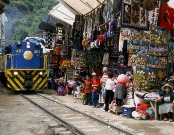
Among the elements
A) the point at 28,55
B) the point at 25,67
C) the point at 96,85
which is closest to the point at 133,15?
the point at 96,85

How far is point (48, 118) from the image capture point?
1070 centimetres

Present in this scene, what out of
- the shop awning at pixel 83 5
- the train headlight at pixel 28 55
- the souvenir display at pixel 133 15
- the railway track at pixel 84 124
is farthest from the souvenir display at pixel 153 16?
the train headlight at pixel 28 55

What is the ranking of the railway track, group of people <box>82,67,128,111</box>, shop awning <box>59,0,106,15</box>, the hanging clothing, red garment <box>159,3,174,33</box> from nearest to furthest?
1. the railway track
2. red garment <box>159,3,174,33</box>
3. group of people <box>82,67,128,111</box>
4. shop awning <box>59,0,106,15</box>
5. the hanging clothing

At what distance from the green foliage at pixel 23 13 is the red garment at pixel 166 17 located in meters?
40.3

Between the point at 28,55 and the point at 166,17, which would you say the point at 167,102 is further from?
the point at 28,55

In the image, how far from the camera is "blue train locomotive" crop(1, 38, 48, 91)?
18766 millimetres

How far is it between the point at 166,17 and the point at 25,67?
10341 mm

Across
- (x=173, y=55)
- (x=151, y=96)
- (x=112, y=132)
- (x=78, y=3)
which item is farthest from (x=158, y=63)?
(x=78, y=3)

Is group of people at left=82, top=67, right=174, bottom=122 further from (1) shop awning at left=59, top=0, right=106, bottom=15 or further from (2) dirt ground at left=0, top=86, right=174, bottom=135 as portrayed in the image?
(1) shop awning at left=59, top=0, right=106, bottom=15

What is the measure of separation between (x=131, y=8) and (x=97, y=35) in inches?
147

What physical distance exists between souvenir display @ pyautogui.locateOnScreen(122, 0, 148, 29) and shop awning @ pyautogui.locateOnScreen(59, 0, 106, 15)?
103 inches

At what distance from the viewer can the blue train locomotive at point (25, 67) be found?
18.8m

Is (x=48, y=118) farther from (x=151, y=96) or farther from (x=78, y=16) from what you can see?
(x=78, y=16)

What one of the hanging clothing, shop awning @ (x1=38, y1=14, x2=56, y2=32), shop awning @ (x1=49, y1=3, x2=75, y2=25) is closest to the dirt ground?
the hanging clothing
